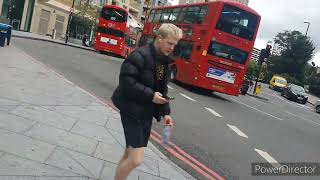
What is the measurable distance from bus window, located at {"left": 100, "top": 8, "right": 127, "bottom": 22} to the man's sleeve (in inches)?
1238

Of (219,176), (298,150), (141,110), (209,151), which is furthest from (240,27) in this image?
(141,110)

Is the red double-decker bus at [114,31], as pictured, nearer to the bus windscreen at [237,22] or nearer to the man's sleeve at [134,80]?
the bus windscreen at [237,22]

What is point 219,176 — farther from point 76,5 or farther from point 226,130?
point 76,5

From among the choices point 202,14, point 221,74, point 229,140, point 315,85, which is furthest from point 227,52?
point 315,85

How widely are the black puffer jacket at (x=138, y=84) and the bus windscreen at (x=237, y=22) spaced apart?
15444 mm

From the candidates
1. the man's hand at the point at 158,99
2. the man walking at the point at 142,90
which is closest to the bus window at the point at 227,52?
the man walking at the point at 142,90

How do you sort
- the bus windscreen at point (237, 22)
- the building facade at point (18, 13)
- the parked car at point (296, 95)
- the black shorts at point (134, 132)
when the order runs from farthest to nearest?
the parked car at point (296, 95), the building facade at point (18, 13), the bus windscreen at point (237, 22), the black shorts at point (134, 132)

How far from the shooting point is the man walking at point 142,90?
4.26 m

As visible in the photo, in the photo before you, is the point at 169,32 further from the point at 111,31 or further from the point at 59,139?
Answer: the point at 111,31

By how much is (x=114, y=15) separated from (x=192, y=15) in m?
14.8

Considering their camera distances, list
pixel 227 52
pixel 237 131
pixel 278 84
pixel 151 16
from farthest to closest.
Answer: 1. pixel 278 84
2. pixel 151 16
3. pixel 227 52
4. pixel 237 131

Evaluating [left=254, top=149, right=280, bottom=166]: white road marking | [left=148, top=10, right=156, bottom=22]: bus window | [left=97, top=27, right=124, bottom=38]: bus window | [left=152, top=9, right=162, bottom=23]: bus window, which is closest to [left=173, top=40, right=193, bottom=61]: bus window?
[left=152, top=9, right=162, bottom=23]: bus window

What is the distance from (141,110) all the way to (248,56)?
16.4 m

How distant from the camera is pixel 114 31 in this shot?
35.7 m
